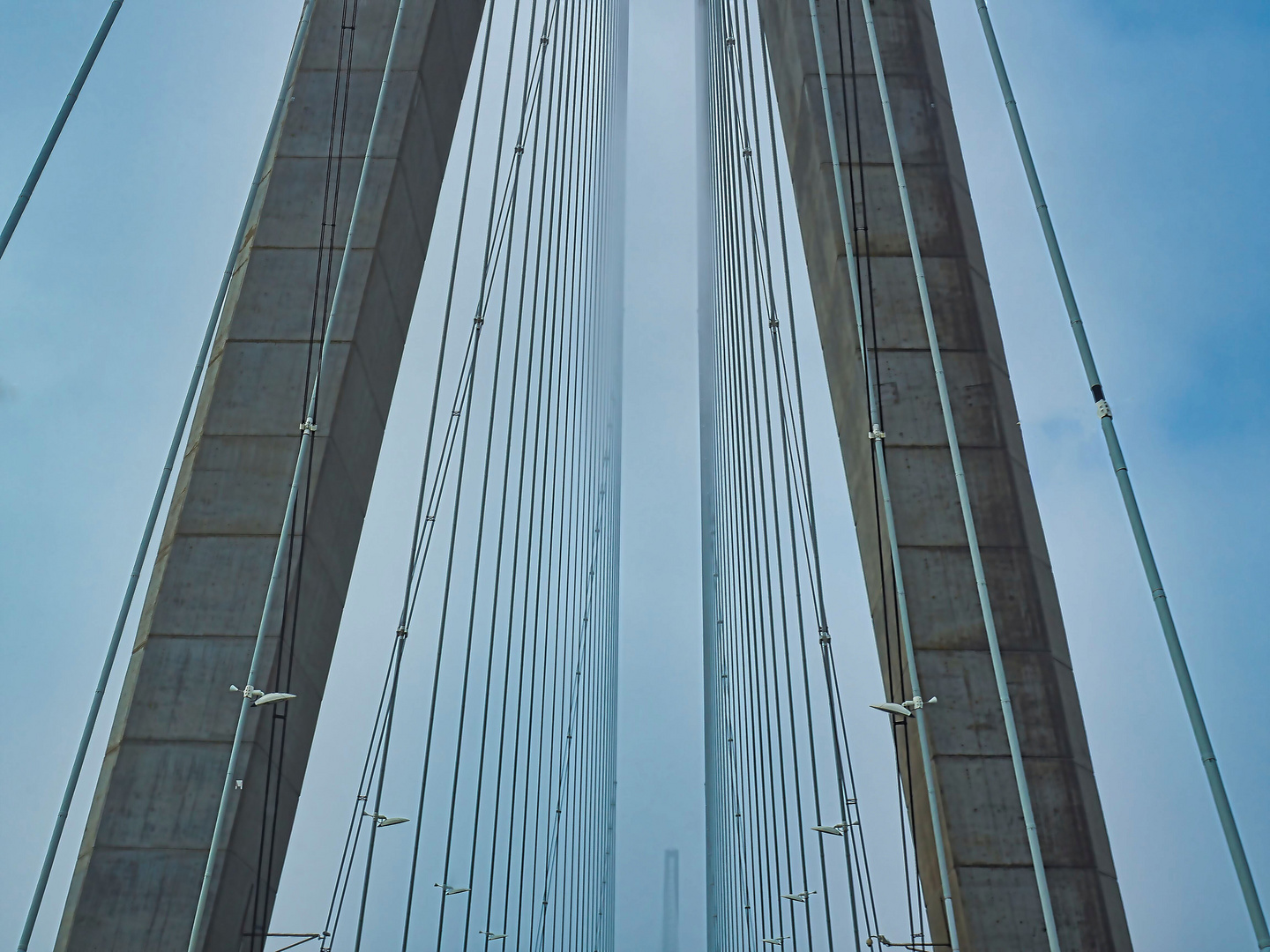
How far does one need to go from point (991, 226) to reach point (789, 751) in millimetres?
16511

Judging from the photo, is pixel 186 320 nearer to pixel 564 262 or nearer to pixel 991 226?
pixel 564 262

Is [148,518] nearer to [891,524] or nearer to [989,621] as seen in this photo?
[891,524]

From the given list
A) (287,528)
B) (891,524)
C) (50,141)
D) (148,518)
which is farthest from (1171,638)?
(148,518)

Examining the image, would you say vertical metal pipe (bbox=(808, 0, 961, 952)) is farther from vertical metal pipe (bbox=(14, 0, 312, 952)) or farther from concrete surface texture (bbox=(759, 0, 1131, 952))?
vertical metal pipe (bbox=(14, 0, 312, 952))

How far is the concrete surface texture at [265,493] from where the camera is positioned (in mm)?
7934

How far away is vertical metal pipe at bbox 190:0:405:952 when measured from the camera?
7719 millimetres

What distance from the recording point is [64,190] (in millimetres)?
17016

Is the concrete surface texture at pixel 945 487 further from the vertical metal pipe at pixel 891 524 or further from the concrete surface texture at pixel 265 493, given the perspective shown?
the concrete surface texture at pixel 265 493

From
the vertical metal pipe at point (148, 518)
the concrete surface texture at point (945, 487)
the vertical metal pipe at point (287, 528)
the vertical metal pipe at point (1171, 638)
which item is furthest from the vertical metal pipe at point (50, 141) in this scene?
the concrete surface texture at point (945, 487)

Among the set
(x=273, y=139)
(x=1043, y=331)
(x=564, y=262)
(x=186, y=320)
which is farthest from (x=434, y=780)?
(x=273, y=139)

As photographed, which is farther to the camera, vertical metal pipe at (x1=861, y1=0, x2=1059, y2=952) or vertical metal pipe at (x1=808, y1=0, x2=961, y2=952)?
vertical metal pipe at (x1=808, y1=0, x2=961, y2=952)

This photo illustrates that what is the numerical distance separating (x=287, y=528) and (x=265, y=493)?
66cm

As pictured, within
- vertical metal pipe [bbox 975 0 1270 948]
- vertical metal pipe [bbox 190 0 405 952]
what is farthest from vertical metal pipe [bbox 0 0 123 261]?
vertical metal pipe [bbox 975 0 1270 948]

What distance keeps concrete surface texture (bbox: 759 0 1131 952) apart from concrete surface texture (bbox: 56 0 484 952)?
3528 millimetres
